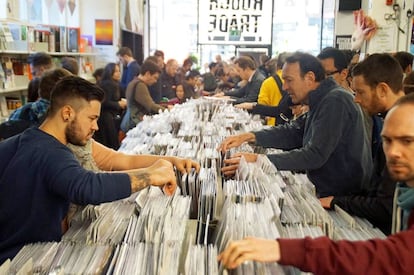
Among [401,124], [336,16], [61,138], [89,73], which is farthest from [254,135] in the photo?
[336,16]

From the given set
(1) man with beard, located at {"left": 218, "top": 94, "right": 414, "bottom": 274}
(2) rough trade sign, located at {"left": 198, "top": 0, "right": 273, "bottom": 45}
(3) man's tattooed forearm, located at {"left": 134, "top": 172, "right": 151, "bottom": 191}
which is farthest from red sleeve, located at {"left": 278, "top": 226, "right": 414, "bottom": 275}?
(2) rough trade sign, located at {"left": 198, "top": 0, "right": 273, "bottom": 45}

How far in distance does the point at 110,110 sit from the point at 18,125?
236cm

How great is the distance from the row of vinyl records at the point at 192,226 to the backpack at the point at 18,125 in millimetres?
1679

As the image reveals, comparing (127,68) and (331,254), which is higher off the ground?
(127,68)

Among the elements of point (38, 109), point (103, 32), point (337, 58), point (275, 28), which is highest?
point (275, 28)

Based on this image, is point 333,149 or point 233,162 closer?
point 233,162

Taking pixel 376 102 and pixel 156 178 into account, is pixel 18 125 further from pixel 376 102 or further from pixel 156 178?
pixel 376 102

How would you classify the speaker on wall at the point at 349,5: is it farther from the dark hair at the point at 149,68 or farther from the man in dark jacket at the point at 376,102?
the man in dark jacket at the point at 376,102

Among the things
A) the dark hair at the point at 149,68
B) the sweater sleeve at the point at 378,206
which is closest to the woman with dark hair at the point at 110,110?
the dark hair at the point at 149,68

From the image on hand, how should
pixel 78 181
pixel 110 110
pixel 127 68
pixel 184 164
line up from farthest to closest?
pixel 127 68 → pixel 110 110 → pixel 184 164 → pixel 78 181

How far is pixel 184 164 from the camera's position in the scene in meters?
2.00

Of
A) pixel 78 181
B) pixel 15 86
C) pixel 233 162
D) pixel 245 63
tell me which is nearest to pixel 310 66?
pixel 233 162

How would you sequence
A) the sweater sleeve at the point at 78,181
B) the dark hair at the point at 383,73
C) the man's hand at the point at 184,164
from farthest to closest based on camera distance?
the dark hair at the point at 383,73, the man's hand at the point at 184,164, the sweater sleeve at the point at 78,181

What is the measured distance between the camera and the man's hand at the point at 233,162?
2109mm
